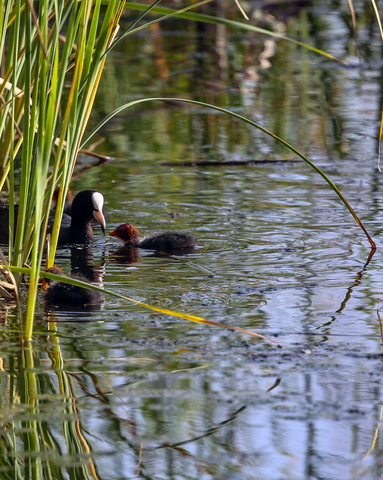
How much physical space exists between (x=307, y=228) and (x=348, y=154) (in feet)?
8.73

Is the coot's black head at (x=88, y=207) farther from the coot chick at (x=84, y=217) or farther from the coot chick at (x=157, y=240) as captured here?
the coot chick at (x=157, y=240)

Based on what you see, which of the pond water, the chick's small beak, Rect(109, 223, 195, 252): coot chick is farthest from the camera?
the chick's small beak

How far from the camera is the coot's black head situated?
6578mm

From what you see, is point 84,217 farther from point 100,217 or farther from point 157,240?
point 157,240

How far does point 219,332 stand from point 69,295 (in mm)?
938

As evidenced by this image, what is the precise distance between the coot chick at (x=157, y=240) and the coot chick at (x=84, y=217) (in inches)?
9.0

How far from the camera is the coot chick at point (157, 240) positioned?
6.07 metres

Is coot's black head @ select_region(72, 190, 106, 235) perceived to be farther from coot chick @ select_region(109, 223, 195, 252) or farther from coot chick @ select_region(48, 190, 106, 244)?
coot chick @ select_region(109, 223, 195, 252)

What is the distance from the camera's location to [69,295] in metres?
4.67

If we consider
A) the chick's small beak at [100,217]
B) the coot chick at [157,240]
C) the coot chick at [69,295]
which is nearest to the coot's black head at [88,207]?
the chick's small beak at [100,217]

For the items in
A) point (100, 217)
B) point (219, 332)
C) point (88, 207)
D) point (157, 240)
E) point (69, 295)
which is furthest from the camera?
point (88, 207)

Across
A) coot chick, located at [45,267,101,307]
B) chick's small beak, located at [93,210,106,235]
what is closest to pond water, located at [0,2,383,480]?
coot chick, located at [45,267,101,307]

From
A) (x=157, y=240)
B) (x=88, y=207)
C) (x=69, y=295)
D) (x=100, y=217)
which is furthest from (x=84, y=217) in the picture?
(x=69, y=295)

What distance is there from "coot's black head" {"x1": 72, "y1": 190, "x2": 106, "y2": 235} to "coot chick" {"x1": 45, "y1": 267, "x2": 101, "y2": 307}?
5.89 ft
